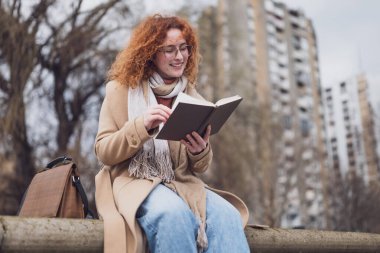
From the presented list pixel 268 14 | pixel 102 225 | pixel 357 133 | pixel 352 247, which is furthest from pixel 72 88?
pixel 268 14

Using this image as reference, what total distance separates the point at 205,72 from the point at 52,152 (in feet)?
20.2

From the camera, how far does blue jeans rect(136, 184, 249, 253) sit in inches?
86.1

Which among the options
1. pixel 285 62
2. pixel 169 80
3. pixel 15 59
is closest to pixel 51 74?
pixel 15 59

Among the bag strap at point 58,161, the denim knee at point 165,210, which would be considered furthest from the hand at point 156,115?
the bag strap at point 58,161

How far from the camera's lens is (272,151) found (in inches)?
899

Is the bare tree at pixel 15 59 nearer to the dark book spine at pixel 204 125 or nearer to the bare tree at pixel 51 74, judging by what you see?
the bare tree at pixel 51 74

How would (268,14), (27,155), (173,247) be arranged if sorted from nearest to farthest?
(173,247) → (27,155) → (268,14)

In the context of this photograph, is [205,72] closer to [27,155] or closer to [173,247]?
[27,155]

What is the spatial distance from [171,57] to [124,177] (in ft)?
2.14

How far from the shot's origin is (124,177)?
256 cm

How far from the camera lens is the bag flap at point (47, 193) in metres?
2.38

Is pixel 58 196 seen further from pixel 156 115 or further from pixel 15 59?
pixel 15 59

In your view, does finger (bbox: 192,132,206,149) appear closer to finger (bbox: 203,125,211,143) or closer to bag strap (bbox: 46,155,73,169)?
finger (bbox: 203,125,211,143)

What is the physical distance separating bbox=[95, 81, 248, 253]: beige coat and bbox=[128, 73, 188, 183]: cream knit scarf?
0.15 ft
